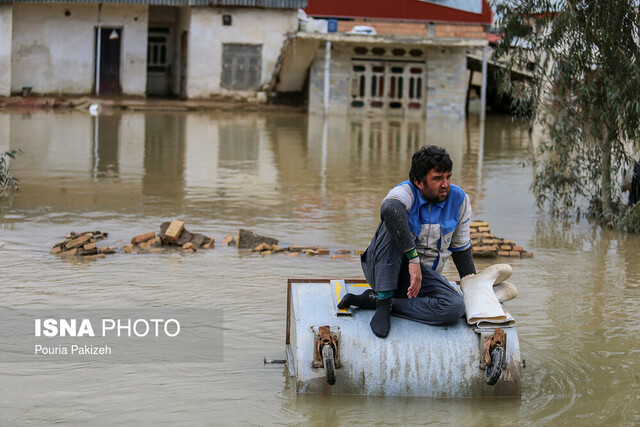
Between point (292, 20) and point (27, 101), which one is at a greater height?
point (292, 20)

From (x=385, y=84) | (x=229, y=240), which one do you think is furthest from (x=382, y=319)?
(x=385, y=84)

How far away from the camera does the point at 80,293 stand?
771 cm

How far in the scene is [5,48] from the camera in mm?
32000

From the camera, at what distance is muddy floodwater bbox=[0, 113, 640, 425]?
18.1 ft

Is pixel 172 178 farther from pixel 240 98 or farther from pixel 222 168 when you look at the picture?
pixel 240 98

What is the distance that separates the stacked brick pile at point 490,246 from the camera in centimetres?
972

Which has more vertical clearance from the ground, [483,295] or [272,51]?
[272,51]

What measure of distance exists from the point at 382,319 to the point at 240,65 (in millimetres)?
29087

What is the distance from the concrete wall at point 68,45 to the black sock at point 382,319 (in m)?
29.4

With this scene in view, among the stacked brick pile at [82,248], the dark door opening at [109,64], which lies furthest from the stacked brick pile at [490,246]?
the dark door opening at [109,64]

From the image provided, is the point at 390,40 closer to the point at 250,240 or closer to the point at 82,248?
the point at 250,240

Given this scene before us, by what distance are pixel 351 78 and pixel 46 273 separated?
26.5 meters

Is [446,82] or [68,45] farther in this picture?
[446,82]

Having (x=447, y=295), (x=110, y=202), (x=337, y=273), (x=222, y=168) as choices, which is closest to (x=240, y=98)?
(x=222, y=168)
